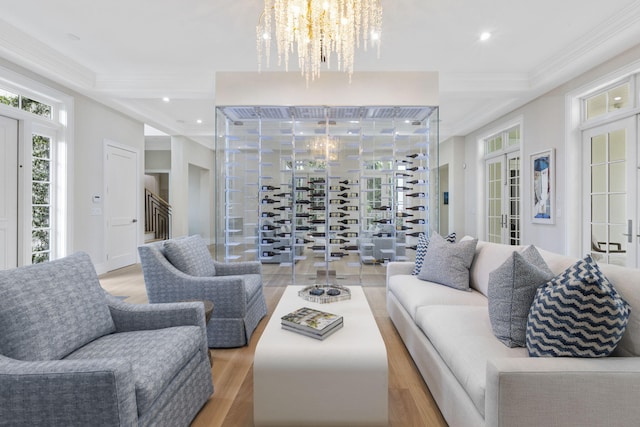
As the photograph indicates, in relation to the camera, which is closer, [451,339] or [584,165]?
[451,339]

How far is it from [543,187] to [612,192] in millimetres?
986

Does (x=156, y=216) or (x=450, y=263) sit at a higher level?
(x=156, y=216)

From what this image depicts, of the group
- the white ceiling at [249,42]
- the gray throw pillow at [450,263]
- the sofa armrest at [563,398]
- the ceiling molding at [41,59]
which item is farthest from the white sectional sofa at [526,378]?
the ceiling molding at [41,59]

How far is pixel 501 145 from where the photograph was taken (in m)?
5.87

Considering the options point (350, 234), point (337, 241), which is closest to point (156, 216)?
point (337, 241)

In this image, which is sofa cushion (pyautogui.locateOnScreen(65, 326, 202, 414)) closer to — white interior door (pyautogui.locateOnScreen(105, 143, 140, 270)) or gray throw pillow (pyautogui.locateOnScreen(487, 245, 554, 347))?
gray throw pillow (pyautogui.locateOnScreen(487, 245, 554, 347))

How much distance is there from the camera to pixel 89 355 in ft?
4.57

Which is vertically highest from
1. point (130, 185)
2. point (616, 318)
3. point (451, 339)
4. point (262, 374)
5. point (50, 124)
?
point (50, 124)

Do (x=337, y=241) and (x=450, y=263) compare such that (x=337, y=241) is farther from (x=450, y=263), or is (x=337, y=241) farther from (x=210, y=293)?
(x=210, y=293)

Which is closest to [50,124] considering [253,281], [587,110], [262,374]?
[253,281]

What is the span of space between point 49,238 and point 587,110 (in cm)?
711

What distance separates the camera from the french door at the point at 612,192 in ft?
10.7

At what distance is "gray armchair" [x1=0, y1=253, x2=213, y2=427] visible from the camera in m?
1.06

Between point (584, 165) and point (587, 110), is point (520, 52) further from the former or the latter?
point (584, 165)
